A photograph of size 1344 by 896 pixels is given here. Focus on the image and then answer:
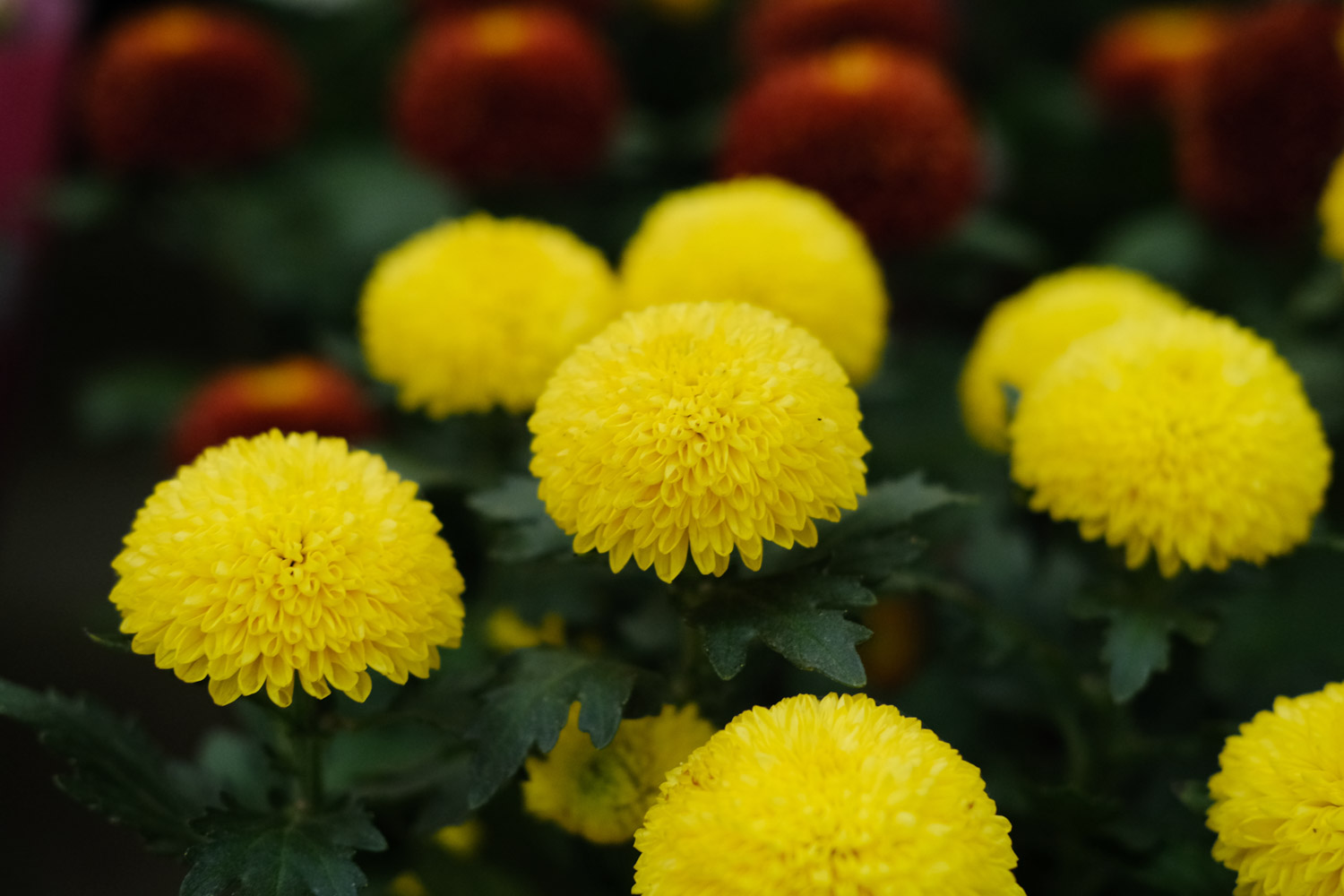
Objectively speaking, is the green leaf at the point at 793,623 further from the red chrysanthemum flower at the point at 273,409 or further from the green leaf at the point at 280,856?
the red chrysanthemum flower at the point at 273,409

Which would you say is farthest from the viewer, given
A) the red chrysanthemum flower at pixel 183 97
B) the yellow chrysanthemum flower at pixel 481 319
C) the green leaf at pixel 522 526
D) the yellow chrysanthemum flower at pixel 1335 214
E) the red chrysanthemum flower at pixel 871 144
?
the red chrysanthemum flower at pixel 183 97

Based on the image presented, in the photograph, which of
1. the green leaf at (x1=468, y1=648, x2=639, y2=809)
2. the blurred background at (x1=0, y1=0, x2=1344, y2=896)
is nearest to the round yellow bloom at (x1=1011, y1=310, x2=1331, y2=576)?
the blurred background at (x1=0, y1=0, x2=1344, y2=896)

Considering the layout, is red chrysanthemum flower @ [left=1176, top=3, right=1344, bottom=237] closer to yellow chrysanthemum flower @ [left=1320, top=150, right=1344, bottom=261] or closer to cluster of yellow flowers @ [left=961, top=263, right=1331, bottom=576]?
yellow chrysanthemum flower @ [left=1320, top=150, right=1344, bottom=261]

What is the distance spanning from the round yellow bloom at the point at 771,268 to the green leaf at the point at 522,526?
262 mm

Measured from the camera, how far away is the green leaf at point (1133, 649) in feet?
2.66

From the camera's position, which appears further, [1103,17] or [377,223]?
[1103,17]

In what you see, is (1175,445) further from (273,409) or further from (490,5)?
(490,5)

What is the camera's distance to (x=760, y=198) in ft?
3.57

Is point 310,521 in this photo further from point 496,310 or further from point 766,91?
point 766,91

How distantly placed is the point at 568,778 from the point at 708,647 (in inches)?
6.6

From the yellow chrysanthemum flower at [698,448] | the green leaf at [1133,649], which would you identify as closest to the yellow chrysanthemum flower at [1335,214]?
the green leaf at [1133,649]

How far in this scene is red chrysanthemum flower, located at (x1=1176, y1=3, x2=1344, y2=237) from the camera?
1.39 m

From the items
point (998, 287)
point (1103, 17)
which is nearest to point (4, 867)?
point (998, 287)

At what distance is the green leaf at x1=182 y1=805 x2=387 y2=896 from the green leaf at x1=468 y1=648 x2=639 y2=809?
85 mm
